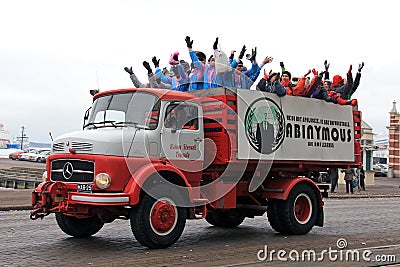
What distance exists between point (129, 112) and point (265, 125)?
9.21 ft

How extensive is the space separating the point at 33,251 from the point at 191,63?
202 inches

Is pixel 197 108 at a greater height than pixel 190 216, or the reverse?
pixel 197 108

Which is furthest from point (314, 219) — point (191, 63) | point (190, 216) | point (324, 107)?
point (191, 63)

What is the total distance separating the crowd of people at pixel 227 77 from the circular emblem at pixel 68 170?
124 inches

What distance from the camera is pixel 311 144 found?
1295cm

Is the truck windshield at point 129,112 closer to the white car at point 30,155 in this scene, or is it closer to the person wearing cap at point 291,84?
the person wearing cap at point 291,84

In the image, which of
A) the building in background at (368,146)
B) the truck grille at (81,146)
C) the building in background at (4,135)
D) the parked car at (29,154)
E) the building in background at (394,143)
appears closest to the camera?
the truck grille at (81,146)

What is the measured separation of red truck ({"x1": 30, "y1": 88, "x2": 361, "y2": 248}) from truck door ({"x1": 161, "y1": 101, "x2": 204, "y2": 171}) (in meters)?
0.02

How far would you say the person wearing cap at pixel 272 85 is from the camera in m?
12.3

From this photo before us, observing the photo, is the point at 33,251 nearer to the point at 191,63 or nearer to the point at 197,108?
the point at 197,108

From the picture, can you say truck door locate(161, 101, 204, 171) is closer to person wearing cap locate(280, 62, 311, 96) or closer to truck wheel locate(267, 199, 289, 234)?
truck wheel locate(267, 199, 289, 234)

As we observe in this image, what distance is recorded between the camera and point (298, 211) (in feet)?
42.0

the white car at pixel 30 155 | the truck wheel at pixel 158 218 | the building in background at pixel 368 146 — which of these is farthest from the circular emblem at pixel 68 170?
the white car at pixel 30 155

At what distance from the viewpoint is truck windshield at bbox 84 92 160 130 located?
10836 millimetres
